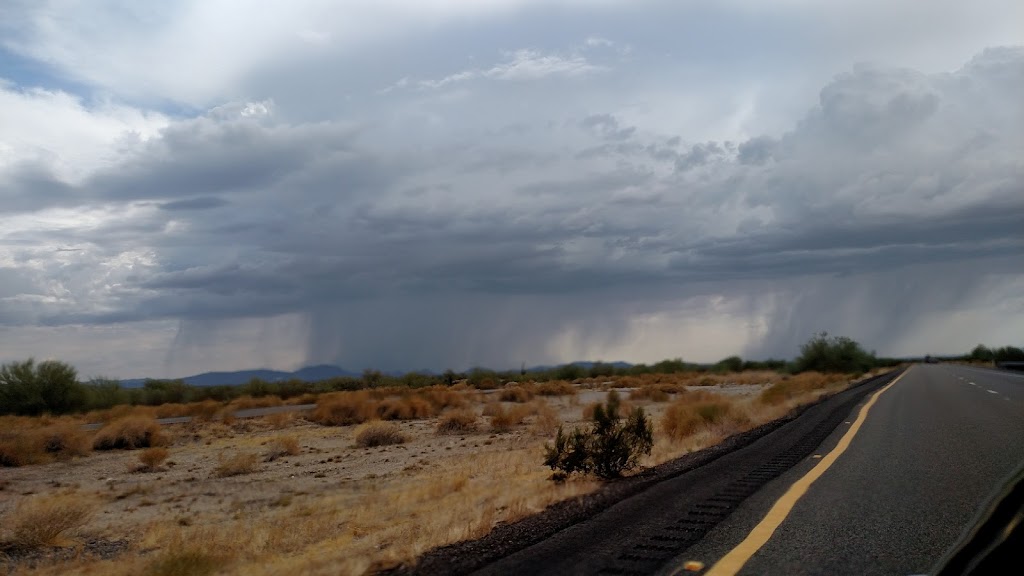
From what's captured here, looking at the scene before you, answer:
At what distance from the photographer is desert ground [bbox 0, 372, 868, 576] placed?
30.5 ft

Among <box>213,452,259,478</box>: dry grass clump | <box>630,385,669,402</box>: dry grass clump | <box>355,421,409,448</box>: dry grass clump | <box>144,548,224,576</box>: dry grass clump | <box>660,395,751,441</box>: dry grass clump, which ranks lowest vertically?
<box>213,452,259,478</box>: dry grass clump

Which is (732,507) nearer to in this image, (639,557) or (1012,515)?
(639,557)

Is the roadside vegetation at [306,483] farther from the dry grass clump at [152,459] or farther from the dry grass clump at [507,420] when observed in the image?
the dry grass clump at [507,420]

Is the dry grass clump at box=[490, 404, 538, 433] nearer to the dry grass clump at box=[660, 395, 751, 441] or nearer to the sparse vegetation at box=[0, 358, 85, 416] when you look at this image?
the dry grass clump at box=[660, 395, 751, 441]

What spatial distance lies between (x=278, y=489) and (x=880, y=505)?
14.2m

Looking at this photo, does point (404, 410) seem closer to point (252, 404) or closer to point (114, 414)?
point (114, 414)

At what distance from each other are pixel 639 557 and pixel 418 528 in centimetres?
427

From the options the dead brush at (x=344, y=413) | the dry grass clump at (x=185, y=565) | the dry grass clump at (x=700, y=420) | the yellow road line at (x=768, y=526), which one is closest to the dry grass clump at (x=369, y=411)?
the dead brush at (x=344, y=413)

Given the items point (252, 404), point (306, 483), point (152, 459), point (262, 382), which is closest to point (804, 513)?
point (306, 483)

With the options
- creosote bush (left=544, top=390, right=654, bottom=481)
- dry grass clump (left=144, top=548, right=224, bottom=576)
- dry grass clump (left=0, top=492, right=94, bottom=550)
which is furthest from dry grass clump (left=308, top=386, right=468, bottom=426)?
dry grass clump (left=144, top=548, right=224, bottom=576)

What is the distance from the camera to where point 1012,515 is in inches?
89.4

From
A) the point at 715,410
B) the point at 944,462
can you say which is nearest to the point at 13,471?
the point at 715,410

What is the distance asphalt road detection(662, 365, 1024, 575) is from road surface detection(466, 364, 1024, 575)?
1cm

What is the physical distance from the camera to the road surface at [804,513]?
5.75m
